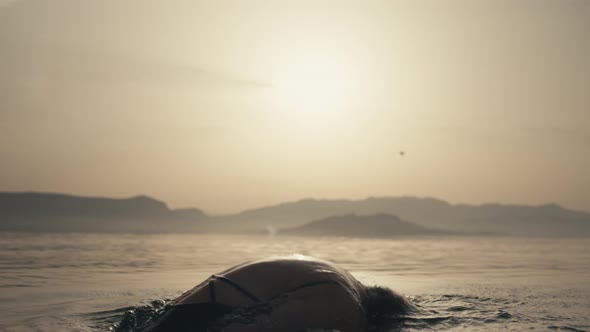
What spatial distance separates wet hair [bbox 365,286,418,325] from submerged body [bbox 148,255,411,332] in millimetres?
467

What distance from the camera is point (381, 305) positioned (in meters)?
5.21

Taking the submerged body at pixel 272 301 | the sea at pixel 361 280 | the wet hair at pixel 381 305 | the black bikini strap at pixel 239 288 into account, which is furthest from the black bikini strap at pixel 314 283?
the sea at pixel 361 280

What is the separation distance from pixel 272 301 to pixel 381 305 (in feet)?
4.73

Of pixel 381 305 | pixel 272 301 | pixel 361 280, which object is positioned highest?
pixel 272 301

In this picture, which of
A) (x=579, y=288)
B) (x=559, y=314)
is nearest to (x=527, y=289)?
(x=579, y=288)

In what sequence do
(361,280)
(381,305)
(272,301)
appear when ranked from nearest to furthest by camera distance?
(272,301) < (381,305) < (361,280)

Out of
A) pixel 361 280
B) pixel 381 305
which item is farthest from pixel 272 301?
pixel 361 280

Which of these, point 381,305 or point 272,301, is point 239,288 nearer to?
point 272,301

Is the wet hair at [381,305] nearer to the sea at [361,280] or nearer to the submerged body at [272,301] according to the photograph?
the sea at [361,280]

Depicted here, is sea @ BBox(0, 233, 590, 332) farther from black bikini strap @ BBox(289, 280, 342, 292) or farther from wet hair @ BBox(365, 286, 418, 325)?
black bikini strap @ BBox(289, 280, 342, 292)

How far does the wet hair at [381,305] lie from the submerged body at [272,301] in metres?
0.47

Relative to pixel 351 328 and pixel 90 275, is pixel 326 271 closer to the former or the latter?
pixel 351 328

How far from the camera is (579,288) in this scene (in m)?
8.45

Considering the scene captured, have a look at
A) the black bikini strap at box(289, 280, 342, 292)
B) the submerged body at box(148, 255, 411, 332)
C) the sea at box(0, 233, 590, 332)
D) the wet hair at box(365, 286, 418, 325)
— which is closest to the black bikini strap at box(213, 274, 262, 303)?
the submerged body at box(148, 255, 411, 332)
